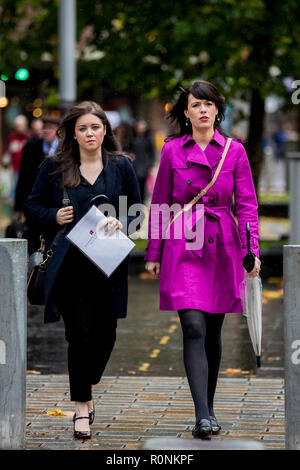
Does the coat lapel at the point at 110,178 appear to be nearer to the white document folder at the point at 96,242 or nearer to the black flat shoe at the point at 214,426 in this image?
the white document folder at the point at 96,242

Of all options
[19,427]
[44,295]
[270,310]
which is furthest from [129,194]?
[270,310]

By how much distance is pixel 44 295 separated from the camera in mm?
6410

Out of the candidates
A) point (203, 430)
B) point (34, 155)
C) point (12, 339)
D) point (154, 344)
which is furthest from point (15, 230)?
point (12, 339)

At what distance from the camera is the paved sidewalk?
246 inches

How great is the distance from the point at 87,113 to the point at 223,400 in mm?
2076

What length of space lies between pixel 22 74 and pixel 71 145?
8.17 metres

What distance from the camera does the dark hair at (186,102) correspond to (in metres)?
6.48

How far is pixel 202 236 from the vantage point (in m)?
6.38

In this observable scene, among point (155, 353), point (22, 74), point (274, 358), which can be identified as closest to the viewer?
point (274, 358)

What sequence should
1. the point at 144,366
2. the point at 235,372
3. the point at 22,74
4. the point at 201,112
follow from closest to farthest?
the point at 201,112, the point at 235,372, the point at 144,366, the point at 22,74

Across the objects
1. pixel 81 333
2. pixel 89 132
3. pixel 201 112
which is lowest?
pixel 81 333

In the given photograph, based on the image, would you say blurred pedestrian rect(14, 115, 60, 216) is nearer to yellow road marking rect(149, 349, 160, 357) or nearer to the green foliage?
yellow road marking rect(149, 349, 160, 357)

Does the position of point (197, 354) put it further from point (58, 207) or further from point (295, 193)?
point (295, 193)

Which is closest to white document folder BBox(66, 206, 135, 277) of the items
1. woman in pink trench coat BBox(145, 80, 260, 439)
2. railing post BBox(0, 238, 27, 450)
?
woman in pink trench coat BBox(145, 80, 260, 439)
